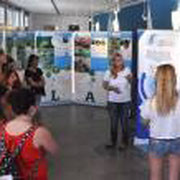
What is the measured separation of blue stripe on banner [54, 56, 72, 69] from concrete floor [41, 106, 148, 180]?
1.69 meters

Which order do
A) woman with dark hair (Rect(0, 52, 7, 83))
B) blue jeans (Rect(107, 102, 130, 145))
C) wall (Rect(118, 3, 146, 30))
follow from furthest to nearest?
wall (Rect(118, 3, 146, 30)), blue jeans (Rect(107, 102, 130, 145)), woman with dark hair (Rect(0, 52, 7, 83))

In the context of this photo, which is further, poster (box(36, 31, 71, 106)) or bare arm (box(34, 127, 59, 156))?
poster (box(36, 31, 71, 106))

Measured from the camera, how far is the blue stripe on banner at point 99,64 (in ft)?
34.5

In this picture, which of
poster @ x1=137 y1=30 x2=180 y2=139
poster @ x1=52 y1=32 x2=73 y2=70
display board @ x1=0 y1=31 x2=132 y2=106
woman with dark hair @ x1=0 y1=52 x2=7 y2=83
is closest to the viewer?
woman with dark hair @ x1=0 y1=52 x2=7 y2=83

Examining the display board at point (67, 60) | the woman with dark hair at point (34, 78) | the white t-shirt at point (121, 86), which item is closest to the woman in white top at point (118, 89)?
the white t-shirt at point (121, 86)

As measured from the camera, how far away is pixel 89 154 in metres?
6.50

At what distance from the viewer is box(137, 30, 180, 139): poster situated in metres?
6.40

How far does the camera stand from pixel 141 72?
653 cm

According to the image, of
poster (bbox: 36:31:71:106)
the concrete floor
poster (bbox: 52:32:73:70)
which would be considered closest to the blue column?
poster (bbox: 52:32:73:70)

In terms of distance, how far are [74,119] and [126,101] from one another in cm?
294

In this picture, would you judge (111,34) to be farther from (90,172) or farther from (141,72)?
(90,172)

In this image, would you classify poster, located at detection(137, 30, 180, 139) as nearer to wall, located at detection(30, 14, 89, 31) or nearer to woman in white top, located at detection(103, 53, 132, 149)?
woman in white top, located at detection(103, 53, 132, 149)

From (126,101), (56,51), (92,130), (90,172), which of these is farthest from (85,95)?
(90,172)

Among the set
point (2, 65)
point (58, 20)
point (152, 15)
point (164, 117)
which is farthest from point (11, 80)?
point (58, 20)
